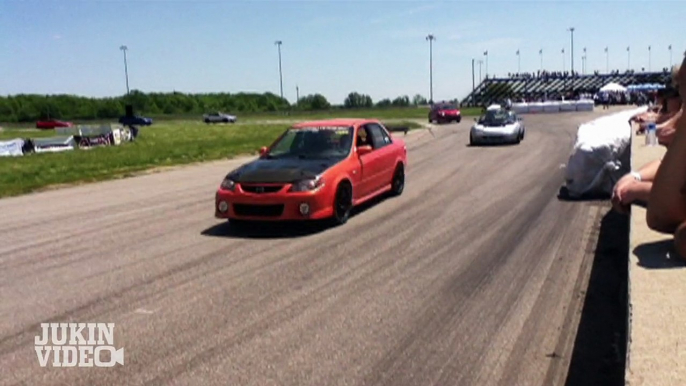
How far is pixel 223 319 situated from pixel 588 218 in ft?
20.2

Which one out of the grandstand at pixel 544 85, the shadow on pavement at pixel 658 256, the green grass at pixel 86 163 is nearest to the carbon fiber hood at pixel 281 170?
the shadow on pavement at pixel 658 256

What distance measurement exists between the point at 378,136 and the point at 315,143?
1763 mm

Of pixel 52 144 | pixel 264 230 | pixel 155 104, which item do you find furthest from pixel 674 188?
pixel 155 104

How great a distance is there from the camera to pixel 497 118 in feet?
84.1

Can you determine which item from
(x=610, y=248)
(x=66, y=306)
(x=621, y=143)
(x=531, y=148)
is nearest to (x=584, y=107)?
(x=531, y=148)

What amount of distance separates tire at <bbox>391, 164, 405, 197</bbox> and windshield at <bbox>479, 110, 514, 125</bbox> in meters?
13.1

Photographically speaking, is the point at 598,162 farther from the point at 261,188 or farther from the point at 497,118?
the point at 497,118

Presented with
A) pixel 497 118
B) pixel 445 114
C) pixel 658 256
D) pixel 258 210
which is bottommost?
pixel 258 210

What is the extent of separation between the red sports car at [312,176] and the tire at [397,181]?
0.35m

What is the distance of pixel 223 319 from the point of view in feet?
18.9

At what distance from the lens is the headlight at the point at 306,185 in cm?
923

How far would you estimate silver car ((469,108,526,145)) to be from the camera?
24.4m

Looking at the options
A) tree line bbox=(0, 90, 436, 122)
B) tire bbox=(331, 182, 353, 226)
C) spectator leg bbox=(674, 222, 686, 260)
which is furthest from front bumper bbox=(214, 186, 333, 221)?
tree line bbox=(0, 90, 436, 122)

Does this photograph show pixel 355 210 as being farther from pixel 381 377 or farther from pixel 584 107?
pixel 584 107
